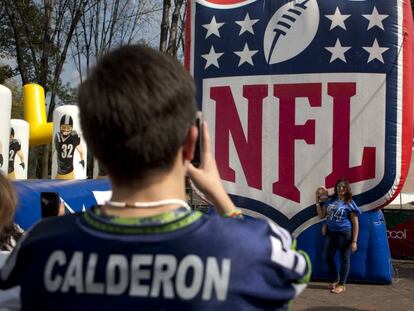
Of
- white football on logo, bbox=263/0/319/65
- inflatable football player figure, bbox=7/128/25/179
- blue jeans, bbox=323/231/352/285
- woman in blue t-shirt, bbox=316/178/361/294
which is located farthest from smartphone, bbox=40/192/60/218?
inflatable football player figure, bbox=7/128/25/179

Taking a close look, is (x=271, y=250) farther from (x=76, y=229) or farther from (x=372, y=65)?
(x=372, y=65)

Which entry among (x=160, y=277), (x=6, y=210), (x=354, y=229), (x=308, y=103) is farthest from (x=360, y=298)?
(x=160, y=277)

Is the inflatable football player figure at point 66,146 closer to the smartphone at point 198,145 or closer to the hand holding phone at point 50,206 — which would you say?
the hand holding phone at point 50,206

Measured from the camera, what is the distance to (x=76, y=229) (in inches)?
41.6

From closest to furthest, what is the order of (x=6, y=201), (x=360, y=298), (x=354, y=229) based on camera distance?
(x=6, y=201), (x=360, y=298), (x=354, y=229)

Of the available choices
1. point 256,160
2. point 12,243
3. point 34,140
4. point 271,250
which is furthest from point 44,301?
point 34,140

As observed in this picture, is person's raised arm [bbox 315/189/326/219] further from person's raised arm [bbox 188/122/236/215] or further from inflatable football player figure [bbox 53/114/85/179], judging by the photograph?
inflatable football player figure [bbox 53/114/85/179]

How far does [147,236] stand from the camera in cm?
101

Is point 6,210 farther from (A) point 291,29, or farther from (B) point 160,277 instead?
(A) point 291,29

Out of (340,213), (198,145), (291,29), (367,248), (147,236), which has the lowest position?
(367,248)

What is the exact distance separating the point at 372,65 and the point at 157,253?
6.32 m

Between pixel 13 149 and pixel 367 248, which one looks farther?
pixel 13 149

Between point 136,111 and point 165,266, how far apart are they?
27cm

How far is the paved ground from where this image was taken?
631cm
